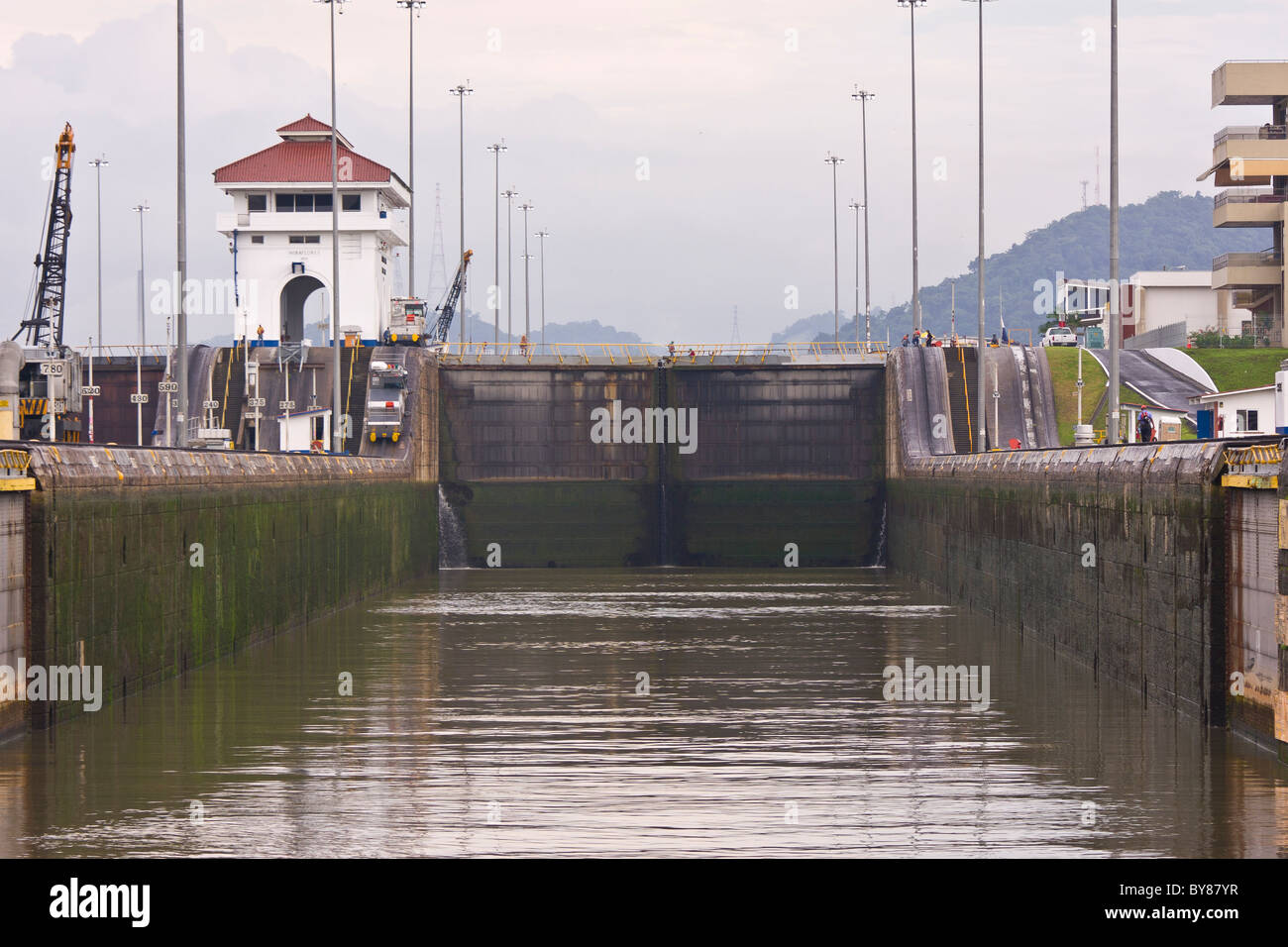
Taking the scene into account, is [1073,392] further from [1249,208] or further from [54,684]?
[54,684]

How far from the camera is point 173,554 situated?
86.0 feet

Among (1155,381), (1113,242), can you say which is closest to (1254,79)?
(1155,381)

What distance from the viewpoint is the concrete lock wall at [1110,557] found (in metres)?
20.4

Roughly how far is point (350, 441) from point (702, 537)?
44.3 feet

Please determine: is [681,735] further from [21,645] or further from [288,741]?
[21,645]

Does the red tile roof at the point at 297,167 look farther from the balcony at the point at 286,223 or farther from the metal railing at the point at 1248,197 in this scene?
the metal railing at the point at 1248,197

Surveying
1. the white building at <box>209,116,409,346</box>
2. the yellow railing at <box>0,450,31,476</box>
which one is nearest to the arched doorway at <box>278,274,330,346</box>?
the white building at <box>209,116,409,346</box>

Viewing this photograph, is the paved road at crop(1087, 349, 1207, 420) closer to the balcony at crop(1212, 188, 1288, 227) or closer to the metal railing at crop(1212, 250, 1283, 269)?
the balcony at crop(1212, 188, 1288, 227)

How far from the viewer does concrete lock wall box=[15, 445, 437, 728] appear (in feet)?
66.5

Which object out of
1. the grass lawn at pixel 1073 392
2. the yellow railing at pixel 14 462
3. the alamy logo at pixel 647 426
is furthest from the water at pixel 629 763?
the grass lawn at pixel 1073 392

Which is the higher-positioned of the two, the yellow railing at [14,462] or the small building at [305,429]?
the small building at [305,429]

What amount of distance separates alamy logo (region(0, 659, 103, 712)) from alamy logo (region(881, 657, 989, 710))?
1152 centimetres

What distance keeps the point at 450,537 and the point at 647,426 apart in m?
8.52

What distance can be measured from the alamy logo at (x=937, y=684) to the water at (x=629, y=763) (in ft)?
1.13
